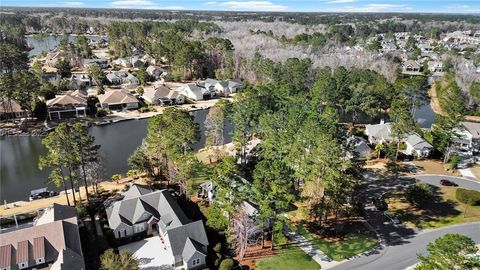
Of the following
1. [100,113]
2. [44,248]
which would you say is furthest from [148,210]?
[100,113]

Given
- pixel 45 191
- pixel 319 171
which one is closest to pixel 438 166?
pixel 319 171

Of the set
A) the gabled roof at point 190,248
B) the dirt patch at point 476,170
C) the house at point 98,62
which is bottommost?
the dirt patch at point 476,170

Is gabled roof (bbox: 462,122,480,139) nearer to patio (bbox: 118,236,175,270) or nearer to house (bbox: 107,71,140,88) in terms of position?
patio (bbox: 118,236,175,270)

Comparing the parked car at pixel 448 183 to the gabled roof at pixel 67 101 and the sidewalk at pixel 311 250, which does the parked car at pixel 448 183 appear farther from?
the gabled roof at pixel 67 101

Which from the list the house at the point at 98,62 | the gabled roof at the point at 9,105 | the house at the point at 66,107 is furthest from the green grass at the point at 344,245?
the house at the point at 98,62

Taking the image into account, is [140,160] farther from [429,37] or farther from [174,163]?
[429,37]

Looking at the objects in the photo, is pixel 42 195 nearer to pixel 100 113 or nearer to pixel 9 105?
pixel 100 113
